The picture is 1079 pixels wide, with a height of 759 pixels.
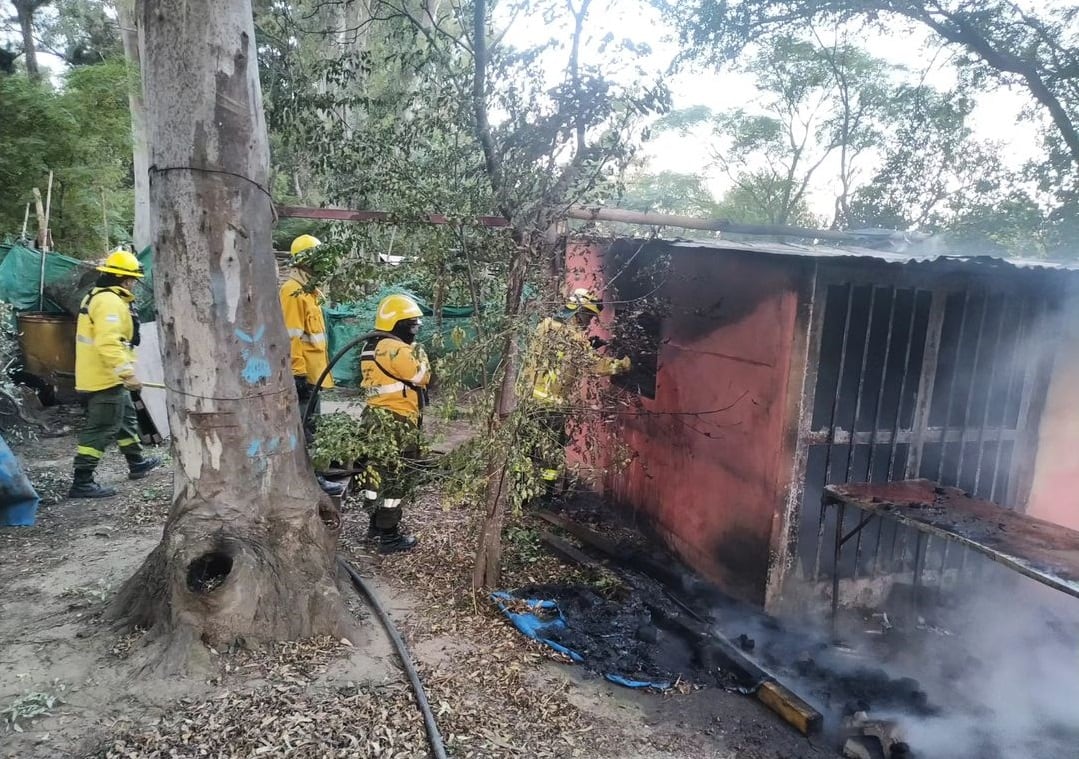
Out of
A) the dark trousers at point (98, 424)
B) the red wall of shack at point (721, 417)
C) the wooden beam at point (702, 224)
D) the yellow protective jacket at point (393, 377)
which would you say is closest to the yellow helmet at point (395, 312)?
the yellow protective jacket at point (393, 377)

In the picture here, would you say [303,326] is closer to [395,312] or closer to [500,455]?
[395,312]

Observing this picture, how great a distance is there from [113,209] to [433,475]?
1368cm

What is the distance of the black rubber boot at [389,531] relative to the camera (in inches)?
208

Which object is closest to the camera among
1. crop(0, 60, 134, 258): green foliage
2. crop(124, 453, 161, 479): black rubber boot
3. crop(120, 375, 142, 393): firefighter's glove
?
crop(120, 375, 142, 393): firefighter's glove

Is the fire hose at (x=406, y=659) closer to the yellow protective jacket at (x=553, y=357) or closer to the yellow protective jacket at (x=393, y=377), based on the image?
the yellow protective jacket at (x=393, y=377)

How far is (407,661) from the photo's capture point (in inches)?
139

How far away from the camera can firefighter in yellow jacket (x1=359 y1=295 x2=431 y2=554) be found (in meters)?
5.03

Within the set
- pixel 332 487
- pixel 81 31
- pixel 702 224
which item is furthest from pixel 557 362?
pixel 81 31

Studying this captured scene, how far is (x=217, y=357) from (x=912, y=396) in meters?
4.81

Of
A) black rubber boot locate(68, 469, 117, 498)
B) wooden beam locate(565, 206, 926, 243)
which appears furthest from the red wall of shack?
black rubber boot locate(68, 469, 117, 498)

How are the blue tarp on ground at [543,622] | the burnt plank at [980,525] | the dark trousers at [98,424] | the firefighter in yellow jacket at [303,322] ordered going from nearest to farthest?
the burnt plank at [980,525] < the blue tarp on ground at [543,622] < the firefighter in yellow jacket at [303,322] < the dark trousers at [98,424]

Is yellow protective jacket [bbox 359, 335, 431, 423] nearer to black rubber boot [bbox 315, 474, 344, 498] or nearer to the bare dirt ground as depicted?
black rubber boot [bbox 315, 474, 344, 498]

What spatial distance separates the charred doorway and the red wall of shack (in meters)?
0.22

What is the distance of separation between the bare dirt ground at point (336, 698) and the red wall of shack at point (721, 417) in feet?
4.94
